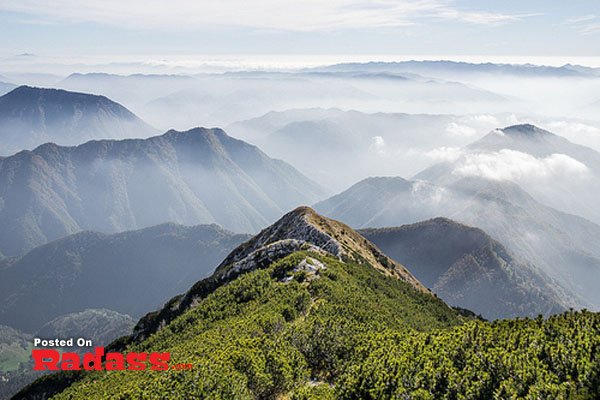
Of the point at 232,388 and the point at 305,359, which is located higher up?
Result: the point at 232,388

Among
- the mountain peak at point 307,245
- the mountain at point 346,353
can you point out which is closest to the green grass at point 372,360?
the mountain at point 346,353

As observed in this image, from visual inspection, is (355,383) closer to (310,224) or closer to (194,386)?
(194,386)

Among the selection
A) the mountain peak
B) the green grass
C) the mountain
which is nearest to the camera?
the green grass

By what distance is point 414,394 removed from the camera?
34500mm

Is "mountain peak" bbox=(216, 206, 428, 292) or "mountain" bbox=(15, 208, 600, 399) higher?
"mountain" bbox=(15, 208, 600, 399)

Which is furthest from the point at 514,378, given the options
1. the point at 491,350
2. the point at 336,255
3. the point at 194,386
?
the point at 336,255

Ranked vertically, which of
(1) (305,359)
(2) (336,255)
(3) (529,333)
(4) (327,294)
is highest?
(3) (529,333)

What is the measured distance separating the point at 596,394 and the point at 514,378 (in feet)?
17.5

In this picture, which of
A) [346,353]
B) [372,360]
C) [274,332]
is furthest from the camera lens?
[274,332]

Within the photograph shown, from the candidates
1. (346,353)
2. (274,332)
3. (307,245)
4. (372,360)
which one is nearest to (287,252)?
(307,245)

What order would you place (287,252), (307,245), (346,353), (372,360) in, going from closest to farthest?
(372,360)
(346,353)
(287,252)
(307,245)

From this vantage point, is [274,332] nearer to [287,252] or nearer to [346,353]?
[346,353]

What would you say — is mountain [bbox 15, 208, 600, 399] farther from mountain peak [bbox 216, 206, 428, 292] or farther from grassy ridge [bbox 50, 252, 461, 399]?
mountain peak [bbox 216, 206, 428, 292]

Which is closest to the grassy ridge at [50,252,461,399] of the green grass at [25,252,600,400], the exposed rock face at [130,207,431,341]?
the green grass at [25,252,600,400]
